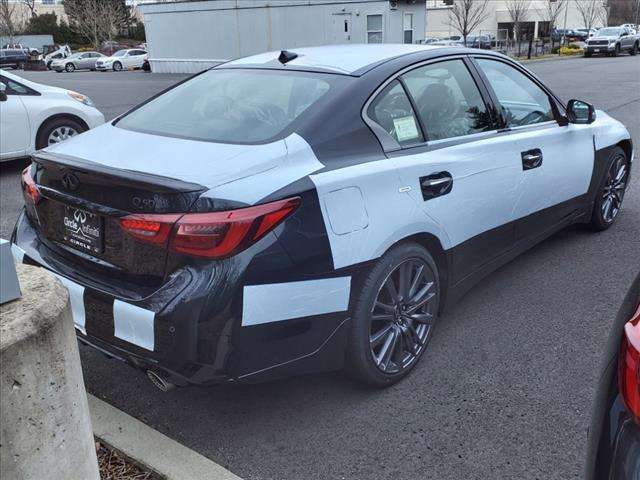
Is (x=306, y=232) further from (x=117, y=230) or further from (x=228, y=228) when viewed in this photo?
(x=117, y=230)

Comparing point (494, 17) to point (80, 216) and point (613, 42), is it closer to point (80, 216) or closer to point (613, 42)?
point (613, 42)

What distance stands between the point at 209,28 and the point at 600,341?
33.4 m

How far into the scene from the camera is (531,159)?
399 centimetres

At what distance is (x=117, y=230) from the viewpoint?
260 centimetres

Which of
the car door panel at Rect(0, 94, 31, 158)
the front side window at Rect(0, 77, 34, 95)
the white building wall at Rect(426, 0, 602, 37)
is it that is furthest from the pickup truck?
the car door panel at Rect(0, 94, 31, 158)

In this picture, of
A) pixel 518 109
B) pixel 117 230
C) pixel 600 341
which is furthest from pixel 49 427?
pixel 518 109

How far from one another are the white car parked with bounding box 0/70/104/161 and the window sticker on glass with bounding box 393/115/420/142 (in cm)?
624

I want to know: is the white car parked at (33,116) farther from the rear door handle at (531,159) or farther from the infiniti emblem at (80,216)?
the rear door handle at (531,159)

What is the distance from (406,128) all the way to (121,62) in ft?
145

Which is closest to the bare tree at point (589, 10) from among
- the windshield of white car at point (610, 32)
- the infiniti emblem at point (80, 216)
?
the windshield of white car at point (610, 32)

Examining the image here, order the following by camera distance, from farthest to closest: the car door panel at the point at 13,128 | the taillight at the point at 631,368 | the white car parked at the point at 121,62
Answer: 1. the white car parked at the point at 121,62
2. the car door panel at the point at 13,128
3. the taillight at the point at 631,368

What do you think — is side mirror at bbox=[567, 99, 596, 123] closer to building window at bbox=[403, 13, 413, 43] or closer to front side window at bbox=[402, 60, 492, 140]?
front side window at bbox=[402, 60, 492, 140]

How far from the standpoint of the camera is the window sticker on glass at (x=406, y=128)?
10.6 feet

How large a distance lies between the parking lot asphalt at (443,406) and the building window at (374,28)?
27.2 meters
